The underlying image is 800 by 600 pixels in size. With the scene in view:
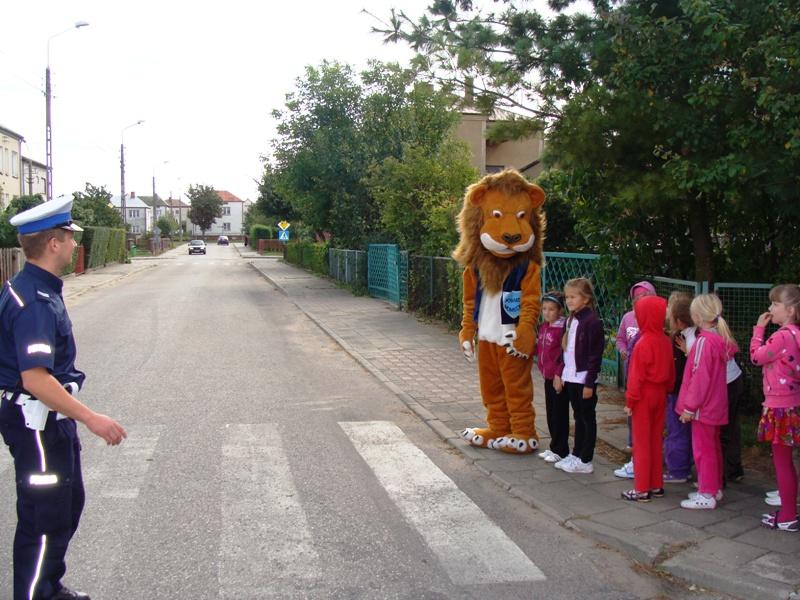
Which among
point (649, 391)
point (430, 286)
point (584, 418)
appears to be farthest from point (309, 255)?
point (649, 391)

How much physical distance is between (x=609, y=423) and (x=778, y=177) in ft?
9.38

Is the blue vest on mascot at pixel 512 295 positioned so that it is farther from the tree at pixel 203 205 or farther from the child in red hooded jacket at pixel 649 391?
the tree at pixel 203 205

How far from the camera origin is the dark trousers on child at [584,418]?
556 cm

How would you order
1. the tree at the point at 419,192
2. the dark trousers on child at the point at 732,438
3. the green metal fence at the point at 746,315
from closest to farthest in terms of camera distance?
the dark trousers on child at the point at 732,438
the green metal fence at the point at 746,315
the tree at the point at 419,192

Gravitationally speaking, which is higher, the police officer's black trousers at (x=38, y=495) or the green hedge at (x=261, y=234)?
the green hedge at (x=261, y=234)

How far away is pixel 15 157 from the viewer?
5447cm

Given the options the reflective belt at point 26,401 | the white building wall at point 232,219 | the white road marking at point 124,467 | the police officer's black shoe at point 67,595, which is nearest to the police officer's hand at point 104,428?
the reflective belt at point 26,401

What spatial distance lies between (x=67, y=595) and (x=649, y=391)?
362 cm

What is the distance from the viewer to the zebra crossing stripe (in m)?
4.07

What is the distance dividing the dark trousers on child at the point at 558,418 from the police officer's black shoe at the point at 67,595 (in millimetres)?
3574

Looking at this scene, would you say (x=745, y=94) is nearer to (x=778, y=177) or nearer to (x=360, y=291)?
(x=778, y=177)

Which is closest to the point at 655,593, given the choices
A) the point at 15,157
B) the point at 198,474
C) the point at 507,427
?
the point at 507,427

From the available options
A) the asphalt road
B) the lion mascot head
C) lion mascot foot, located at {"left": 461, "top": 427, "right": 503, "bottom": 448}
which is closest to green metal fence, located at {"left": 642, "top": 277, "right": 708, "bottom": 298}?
the lion mascot head

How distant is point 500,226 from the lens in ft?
20.3
